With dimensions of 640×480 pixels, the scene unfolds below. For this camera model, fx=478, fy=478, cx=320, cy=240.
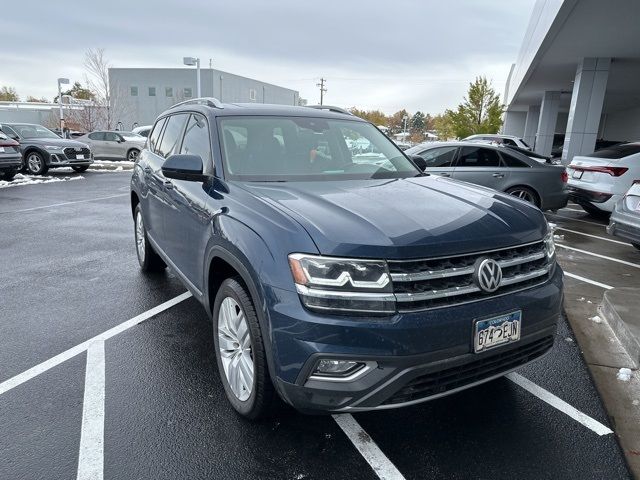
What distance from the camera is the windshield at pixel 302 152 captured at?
3389mm

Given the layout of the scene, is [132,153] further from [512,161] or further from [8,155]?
[512,161]

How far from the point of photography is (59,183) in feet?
47.4

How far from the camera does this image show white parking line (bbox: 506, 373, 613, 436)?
2852 millimetres

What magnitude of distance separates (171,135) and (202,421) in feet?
9.39

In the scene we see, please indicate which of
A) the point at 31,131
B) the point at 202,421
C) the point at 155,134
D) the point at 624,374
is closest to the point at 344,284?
the point at 202,421

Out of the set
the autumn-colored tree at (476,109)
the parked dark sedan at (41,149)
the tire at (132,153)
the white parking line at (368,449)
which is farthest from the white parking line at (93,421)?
the autumn-colored tree at (476,109)

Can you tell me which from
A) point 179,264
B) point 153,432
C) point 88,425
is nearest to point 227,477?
point 153,432

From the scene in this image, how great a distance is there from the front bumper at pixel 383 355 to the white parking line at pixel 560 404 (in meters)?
1.03

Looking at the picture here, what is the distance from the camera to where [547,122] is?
2756 centimetres

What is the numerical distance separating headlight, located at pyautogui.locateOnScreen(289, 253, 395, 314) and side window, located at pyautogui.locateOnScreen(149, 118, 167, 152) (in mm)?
3548

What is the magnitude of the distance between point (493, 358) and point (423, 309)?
574 millimetres

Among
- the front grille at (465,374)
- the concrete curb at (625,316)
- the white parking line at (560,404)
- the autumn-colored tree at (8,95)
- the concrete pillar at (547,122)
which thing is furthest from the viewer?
the autumn-colored tree at (8,95)

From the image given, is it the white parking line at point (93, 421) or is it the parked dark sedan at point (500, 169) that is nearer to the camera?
the white parking line at point (93, 421)

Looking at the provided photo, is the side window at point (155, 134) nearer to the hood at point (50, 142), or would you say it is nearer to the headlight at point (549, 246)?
the headlight at point (549, 246)
